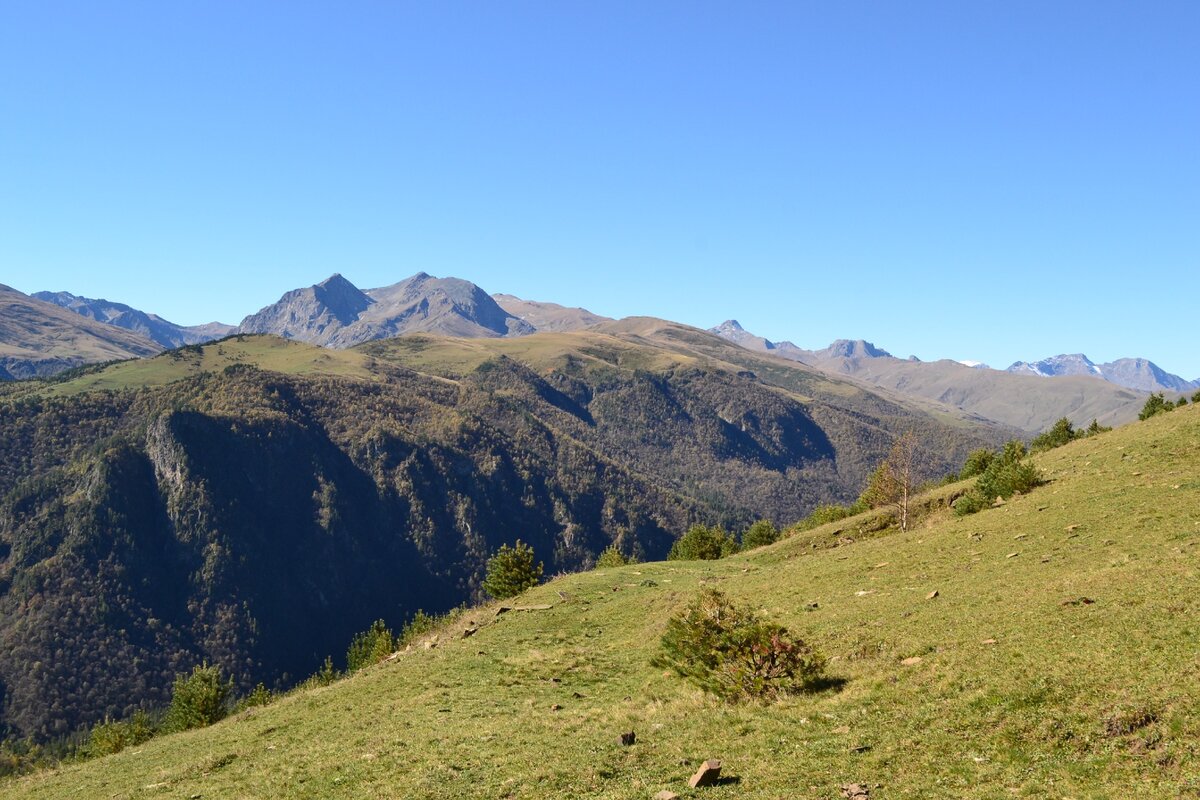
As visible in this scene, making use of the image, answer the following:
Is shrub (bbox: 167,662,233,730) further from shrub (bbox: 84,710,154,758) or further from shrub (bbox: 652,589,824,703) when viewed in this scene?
shrub (bbox: 652,589,824,703)

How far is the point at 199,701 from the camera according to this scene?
55219mm

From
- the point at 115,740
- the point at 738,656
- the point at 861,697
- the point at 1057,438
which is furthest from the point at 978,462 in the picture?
the point at 115,740

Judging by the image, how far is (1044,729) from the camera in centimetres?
1750

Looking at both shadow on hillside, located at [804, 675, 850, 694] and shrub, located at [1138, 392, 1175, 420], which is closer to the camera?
shadow on hillside, located at [804, 675, 850, 694]

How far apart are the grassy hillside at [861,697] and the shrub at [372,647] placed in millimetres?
18787

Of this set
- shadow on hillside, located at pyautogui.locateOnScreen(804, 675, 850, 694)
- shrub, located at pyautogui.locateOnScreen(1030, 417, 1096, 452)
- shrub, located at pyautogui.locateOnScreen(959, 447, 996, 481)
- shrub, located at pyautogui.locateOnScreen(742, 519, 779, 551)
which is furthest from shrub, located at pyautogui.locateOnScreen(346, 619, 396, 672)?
shrub, located at pyautogui.locateOnScreen(1030, 417, 1096, 452)

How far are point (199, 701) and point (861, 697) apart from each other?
178 ft

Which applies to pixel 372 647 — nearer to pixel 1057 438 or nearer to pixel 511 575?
pixel 511 575

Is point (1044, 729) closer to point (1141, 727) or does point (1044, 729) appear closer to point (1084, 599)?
point (1141, 727)

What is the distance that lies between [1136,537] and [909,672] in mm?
17418

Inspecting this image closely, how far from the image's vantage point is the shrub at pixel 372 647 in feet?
205

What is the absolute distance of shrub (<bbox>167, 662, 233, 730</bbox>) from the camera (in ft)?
179

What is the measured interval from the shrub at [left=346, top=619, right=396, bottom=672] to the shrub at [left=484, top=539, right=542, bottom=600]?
1041 cm

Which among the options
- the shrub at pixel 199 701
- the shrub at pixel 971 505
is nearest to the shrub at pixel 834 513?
the shrub at pixel 971 505
